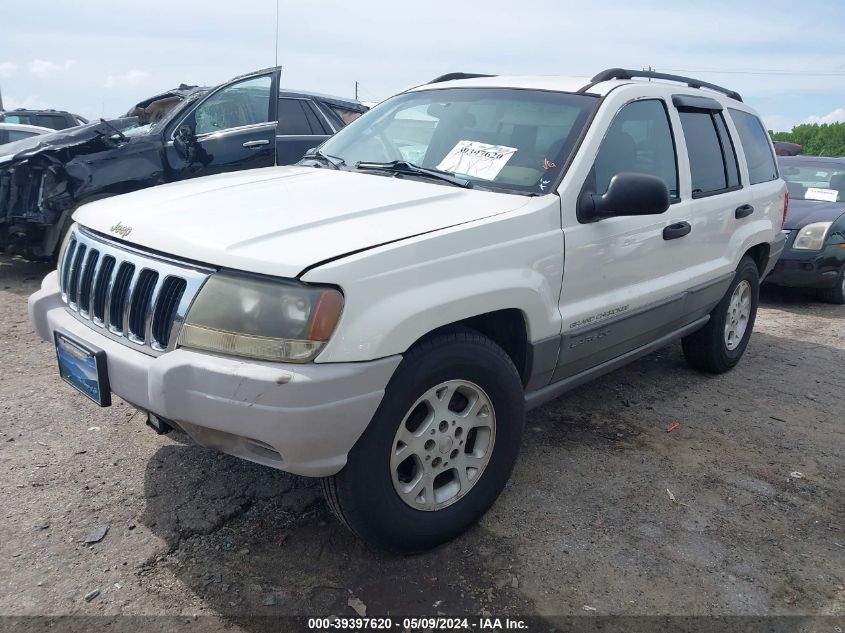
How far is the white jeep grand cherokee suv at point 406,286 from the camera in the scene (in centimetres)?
219

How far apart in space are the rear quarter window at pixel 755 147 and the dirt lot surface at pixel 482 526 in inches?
65.9

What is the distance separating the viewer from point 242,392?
2.14m

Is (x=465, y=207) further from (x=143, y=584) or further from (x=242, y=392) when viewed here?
(x=143, y=584)

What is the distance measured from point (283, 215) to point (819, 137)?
118 feet

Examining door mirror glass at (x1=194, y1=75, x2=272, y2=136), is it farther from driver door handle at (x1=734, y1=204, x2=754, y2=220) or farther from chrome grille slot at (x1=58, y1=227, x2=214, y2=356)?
driver door handle at (x1=734, y1=204, x2=754, y2=220)

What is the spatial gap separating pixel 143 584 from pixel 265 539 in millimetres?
459

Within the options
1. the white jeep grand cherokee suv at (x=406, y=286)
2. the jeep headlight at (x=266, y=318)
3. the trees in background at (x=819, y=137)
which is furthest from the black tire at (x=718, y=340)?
the trees in background at (x=819, y=137)

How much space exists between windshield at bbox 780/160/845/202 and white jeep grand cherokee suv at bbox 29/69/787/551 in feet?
15.7

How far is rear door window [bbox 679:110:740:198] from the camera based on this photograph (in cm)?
400

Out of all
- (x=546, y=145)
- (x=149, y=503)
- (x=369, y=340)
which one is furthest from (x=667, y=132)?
(x=149, y=503)

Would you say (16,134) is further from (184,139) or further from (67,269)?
(67,269)

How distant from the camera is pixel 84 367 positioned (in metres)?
2.59

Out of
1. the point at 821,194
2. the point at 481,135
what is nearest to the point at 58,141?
the point at 481,135

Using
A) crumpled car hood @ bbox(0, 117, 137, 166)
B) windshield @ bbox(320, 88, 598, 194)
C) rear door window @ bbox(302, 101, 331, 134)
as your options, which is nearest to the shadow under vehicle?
crumpled car hood @ bbox(0, 117, 137, 166)
